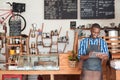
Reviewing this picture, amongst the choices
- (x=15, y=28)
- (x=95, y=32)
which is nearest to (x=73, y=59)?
(x=95, y=32)

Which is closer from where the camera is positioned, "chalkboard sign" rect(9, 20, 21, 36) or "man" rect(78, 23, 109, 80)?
"man" rect(78, 23, 109, 80)

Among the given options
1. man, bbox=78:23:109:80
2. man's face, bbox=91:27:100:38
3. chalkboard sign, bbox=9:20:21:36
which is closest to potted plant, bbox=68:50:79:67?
man, bbox=78:23:109:80

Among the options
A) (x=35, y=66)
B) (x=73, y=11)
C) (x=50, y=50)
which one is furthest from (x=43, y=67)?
(x=73, y=11)

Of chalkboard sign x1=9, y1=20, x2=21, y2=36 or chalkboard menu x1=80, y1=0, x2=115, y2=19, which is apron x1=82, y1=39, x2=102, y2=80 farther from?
chalkboard menu x1=80, y1=0, x2=115, y2=19

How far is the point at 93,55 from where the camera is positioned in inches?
143

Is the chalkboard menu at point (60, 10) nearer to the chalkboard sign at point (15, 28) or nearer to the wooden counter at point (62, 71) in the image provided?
the chalkboard sign at point (15, 28)

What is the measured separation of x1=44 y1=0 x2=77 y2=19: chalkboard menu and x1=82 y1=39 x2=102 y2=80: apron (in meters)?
3.49

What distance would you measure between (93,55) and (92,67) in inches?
6.9

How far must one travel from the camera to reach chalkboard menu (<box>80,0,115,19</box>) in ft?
23.2

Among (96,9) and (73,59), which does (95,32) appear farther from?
(96,9)

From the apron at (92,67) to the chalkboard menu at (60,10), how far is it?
3.49m

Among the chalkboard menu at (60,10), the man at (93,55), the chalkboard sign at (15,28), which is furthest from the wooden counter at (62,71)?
the chalkboard menu at (60,10)

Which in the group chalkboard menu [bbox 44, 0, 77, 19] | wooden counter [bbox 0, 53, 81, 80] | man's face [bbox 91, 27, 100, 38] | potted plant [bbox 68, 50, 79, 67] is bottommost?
wooden counter [bbox 0, 53, 81, 80]

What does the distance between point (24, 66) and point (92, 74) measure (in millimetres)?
1551
